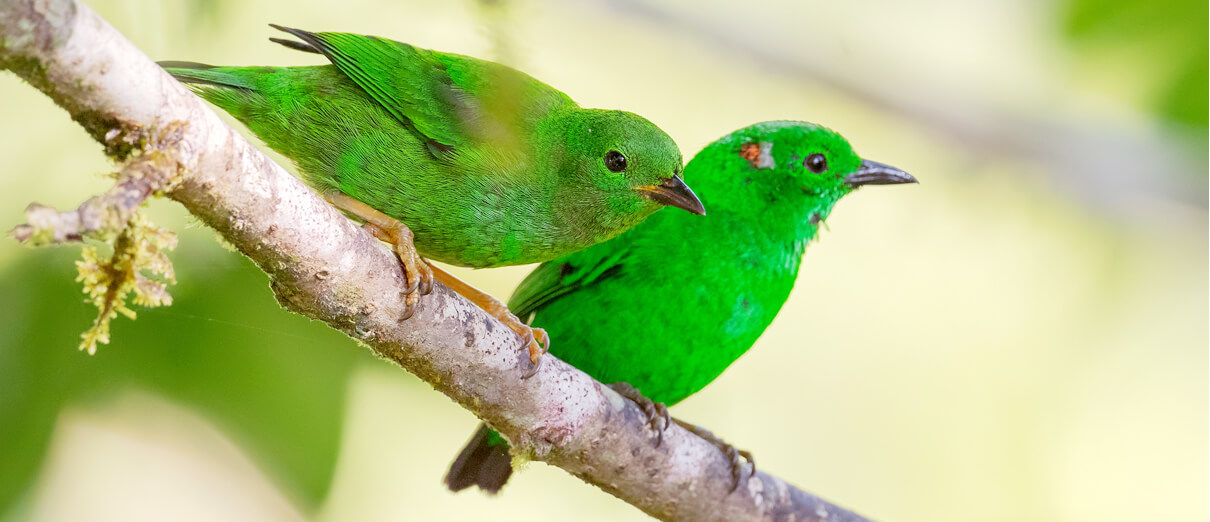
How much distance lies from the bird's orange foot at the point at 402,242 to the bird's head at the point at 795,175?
5.09ft

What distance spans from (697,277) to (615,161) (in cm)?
87

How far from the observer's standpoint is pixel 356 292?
2.32 meters

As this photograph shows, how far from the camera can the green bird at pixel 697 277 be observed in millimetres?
3717

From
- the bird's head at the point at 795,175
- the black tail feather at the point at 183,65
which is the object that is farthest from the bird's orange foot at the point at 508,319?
the bird's head at the point at 795,175

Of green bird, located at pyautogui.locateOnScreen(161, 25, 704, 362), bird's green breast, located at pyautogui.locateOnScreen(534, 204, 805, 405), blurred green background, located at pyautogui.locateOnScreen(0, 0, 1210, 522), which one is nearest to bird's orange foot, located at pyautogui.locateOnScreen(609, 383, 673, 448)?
bird's green breast, located at pyautogui.locateOnScreen(534, 204, 805, 405)

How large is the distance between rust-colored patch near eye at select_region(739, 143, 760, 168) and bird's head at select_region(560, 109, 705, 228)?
98cm

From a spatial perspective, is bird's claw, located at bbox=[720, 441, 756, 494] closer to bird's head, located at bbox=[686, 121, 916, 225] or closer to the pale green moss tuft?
bird's head, located at bbox=[686, 121, 916, 225]

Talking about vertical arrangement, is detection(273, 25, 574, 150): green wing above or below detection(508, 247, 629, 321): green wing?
above

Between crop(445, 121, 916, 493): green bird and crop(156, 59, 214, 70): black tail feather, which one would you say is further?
crop(445, 121, 916, 493): green bird

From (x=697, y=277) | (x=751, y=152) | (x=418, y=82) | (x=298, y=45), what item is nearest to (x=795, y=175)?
(x=751, y=152)

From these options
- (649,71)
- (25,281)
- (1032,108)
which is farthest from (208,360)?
(1032,108)

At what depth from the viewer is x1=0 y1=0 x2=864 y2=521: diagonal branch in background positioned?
1555 mm

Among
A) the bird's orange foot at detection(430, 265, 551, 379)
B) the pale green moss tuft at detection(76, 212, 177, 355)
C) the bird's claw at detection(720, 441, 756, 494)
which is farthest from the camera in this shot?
the bird's claw at detection(720, 441, 756, 494)

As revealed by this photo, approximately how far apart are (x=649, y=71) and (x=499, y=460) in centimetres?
162
